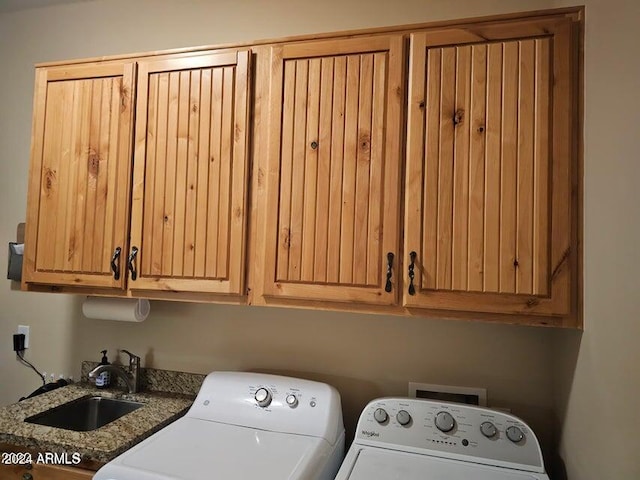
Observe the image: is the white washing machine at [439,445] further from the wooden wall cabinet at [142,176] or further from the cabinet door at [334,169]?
the wooden wall cabinet at [142,176]

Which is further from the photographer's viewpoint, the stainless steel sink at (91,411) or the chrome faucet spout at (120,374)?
the chrome faucet spout at (120,374)

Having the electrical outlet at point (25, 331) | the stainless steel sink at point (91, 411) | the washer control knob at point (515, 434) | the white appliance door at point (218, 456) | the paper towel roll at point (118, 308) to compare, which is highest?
the paper towel roll at point (118, 308)

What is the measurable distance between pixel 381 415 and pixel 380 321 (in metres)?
0.39

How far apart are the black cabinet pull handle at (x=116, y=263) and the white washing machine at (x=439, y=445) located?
3.51 feet

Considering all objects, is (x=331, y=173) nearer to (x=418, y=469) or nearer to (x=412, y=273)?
(x=412, y=273)

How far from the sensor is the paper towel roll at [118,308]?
1.86m

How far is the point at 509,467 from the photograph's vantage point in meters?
1.28

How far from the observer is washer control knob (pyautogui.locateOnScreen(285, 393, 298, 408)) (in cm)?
154

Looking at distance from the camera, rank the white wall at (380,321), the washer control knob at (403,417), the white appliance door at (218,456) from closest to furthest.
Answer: the white wall at (380,321) → the white appliance door at (218,456) → the washer control knob at (403,417)

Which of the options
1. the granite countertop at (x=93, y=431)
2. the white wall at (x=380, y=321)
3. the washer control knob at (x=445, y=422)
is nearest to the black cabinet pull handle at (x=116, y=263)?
the white wall at (x=380, y=321)

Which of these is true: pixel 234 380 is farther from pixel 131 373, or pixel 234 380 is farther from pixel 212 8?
pixel 212 8

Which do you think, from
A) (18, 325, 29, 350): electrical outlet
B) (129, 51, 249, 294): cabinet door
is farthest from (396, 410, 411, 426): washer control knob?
(18, 325, 29, 350): electrical outlet

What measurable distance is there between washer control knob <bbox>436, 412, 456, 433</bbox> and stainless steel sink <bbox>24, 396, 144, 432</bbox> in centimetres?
127

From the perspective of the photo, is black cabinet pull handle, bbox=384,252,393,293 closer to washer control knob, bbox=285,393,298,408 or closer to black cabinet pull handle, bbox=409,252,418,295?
black cabinet pull handle, bbox=409,252,418,295
